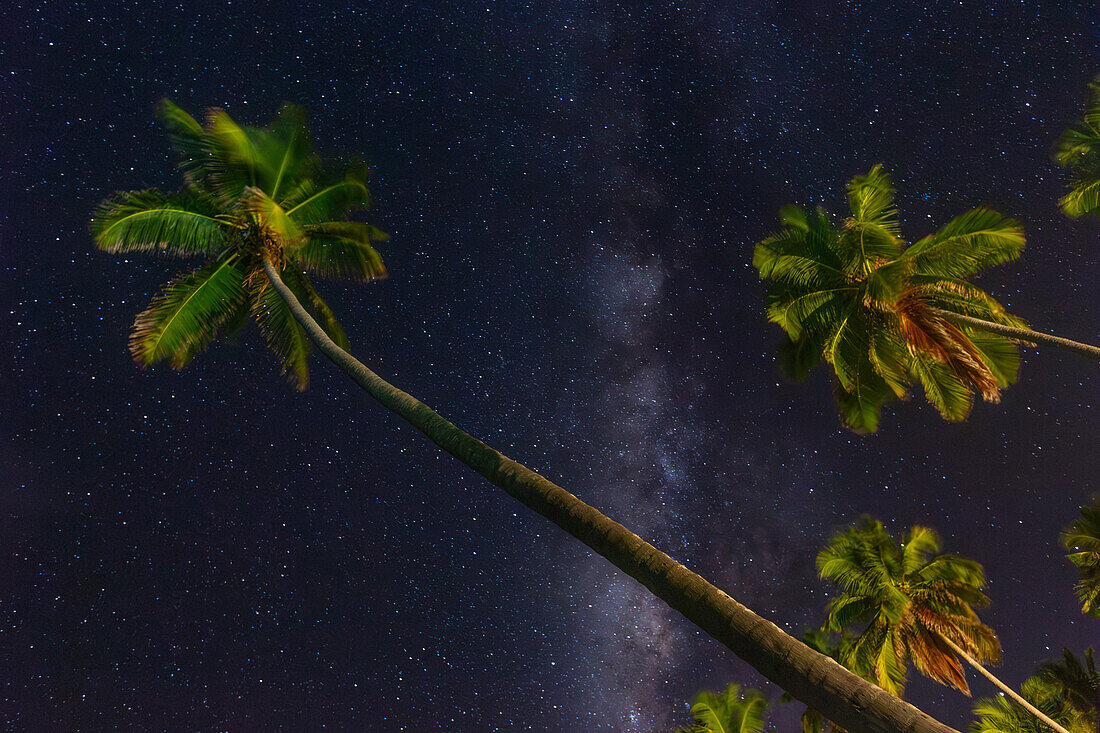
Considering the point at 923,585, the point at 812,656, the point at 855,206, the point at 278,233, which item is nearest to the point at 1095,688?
the point at 923,585

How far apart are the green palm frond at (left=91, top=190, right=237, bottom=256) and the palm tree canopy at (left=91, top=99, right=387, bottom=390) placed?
0.06 ft

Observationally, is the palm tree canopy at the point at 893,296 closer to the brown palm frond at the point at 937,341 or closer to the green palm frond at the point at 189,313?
the brown palm frond at the point at 937,341

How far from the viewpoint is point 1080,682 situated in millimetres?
18078

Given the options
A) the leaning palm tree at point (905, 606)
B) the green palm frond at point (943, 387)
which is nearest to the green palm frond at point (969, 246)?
the green palm frond at point (943, 387)

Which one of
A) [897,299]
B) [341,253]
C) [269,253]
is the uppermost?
[269,253]

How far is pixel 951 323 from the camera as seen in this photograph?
42.9 ft

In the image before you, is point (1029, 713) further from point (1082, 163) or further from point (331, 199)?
point (331, 199)

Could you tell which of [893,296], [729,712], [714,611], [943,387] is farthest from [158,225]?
[729,712]

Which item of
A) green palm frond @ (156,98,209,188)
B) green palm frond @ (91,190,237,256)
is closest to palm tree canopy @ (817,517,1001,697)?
green palm frond @ (91,190,237,256)

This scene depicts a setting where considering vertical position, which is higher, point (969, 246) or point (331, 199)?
point (331, 199)

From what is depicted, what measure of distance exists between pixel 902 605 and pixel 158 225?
23.4 meters

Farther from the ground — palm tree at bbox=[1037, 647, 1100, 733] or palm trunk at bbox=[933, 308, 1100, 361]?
palm trunk at bbox=[933, 308, 1100, 361]

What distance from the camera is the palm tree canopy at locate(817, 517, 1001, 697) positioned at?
18328 millimetres

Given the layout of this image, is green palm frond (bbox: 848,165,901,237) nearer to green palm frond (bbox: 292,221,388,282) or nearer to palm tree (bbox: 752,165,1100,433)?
palm tree (bbox: 752,165,1100,433)
